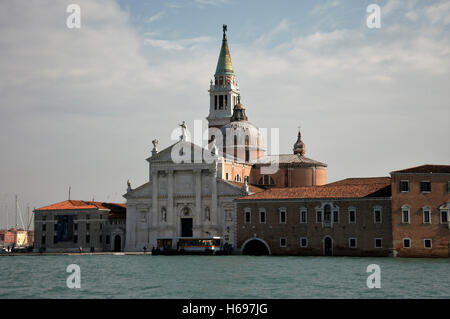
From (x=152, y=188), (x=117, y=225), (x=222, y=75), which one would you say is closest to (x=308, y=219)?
(x=152, y=188)

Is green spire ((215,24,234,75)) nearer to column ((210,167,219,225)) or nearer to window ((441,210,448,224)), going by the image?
column ((210,167,219,225))

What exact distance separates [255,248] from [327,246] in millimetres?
6181

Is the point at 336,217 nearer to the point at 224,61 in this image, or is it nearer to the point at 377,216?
the point at 377,216

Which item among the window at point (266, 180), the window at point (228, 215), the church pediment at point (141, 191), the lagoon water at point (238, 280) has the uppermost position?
the window at point (266, 180)

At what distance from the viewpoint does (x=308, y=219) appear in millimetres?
49719

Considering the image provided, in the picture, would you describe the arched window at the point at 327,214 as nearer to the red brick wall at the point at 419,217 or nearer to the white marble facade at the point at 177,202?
the red brick wall at the point at 419,217

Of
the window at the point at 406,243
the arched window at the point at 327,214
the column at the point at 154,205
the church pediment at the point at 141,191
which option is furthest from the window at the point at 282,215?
the church pediment at the point at 141,191

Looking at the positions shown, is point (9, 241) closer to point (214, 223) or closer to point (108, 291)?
point (214, 223)

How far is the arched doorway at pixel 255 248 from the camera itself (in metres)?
52.2

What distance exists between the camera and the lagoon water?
2583 centimetres

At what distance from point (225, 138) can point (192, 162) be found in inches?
392

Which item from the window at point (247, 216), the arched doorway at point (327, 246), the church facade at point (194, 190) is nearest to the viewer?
the arched doorway at point (327, 246)

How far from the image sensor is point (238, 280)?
30516 millimetres

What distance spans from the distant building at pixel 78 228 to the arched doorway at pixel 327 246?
72.3ft
